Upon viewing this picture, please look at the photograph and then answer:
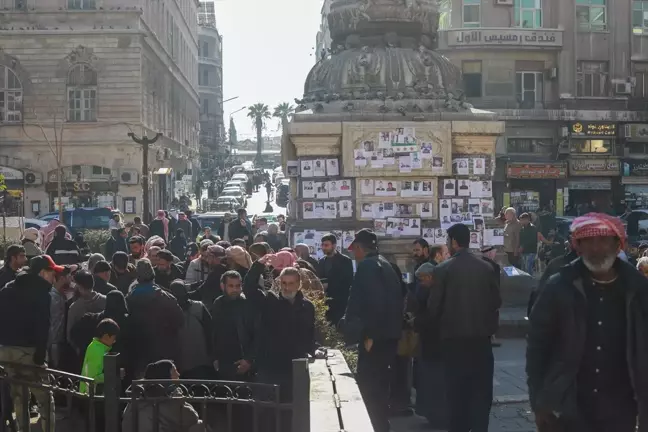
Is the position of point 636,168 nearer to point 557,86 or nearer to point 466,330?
point 557,86

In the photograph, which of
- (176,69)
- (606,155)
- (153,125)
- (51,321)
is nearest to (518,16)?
(606,155)

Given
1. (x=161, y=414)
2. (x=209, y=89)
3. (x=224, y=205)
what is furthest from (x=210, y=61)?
(x=161, y=414)

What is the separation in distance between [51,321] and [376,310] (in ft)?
10.1

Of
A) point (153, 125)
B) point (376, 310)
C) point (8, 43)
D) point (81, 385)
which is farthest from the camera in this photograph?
point (153, 125)

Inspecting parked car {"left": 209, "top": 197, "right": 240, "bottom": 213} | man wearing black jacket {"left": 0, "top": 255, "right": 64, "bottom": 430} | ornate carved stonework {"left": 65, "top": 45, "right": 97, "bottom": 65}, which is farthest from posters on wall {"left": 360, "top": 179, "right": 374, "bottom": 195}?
parked car {"left": 209, "top": 197, "right": 240, "bottom": 213}

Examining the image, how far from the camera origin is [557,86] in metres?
41.1

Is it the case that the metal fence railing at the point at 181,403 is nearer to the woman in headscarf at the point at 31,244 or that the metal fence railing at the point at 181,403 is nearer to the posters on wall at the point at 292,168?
the woman in headscarf at the point at 31,244

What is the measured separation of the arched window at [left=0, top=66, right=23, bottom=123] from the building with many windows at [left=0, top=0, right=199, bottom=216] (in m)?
0.04

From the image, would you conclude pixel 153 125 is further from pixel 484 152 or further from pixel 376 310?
pixel 376 310

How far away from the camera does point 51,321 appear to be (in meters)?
9.11

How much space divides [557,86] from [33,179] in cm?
2245

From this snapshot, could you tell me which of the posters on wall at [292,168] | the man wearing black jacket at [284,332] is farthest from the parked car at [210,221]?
the man wearing black jacket at [284,332]

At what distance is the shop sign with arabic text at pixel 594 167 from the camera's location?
41531 millimetres

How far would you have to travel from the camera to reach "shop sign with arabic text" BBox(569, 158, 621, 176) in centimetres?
4153
